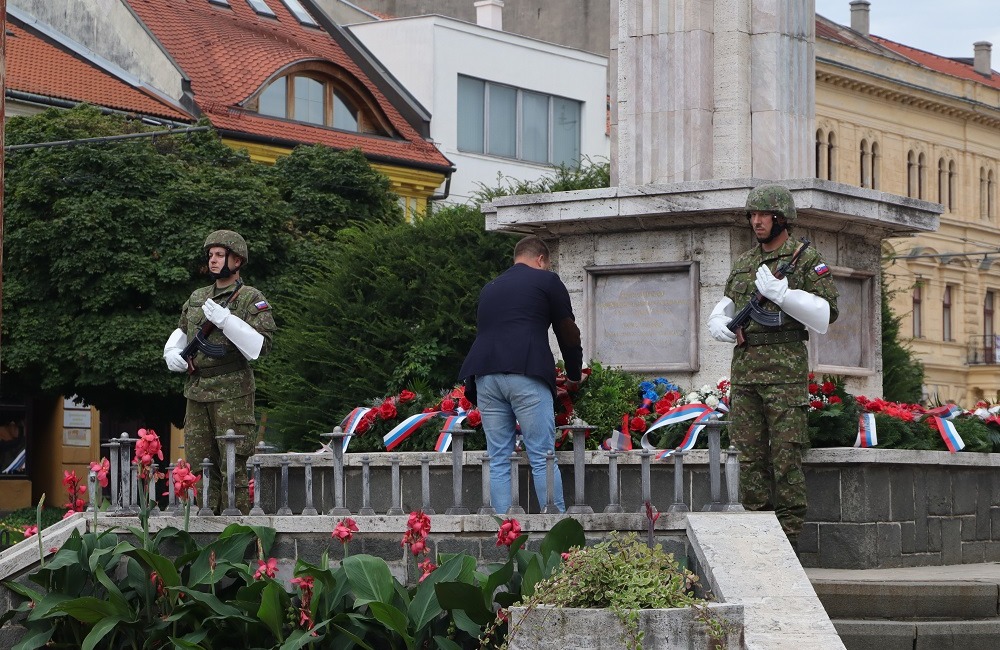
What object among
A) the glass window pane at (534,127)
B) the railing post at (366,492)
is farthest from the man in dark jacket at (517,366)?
the glass window pane at (534,127)

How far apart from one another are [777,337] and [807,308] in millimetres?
284

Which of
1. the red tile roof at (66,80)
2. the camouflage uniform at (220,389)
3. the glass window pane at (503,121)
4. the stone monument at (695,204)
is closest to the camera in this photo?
the camouflage uniform at (220,389)

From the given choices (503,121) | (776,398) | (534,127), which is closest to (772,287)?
(776,398)

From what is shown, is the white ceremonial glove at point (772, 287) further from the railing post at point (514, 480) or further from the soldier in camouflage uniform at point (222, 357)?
the soldier in camouflage uniform at point (222, 357)

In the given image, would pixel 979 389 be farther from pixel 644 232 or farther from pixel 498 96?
pixel 644 232

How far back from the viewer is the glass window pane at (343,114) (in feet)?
143

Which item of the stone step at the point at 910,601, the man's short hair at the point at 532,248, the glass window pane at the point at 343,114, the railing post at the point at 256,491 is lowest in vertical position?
the stone step at the point at 910,601

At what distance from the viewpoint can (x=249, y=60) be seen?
42.2 meters

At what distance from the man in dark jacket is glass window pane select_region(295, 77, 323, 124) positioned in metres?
32.2

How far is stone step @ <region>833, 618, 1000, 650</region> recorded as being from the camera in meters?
9.69

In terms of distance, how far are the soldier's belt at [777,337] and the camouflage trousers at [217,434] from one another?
3.13 meters

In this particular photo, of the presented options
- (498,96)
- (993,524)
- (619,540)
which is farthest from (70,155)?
(619,540)

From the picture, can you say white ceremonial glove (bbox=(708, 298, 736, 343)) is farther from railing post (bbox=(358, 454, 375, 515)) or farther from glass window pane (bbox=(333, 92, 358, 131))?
glass window pane (bbox=(333, 92, 358, 131))

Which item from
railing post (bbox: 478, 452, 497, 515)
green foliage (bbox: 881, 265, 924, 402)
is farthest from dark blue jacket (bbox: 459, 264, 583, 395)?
green foliage (bbox: 881, 265, 924, 402)
